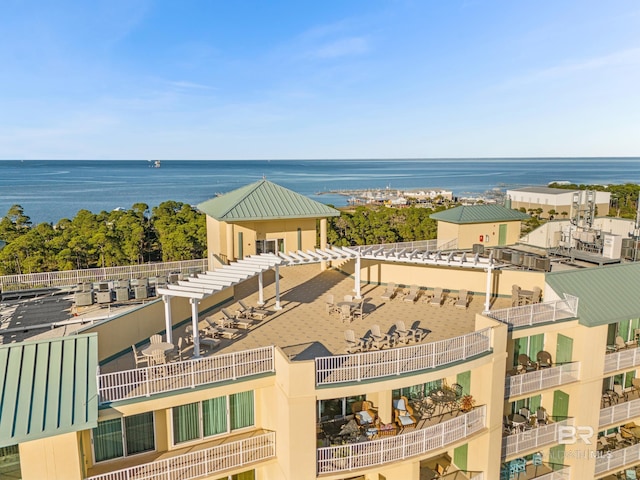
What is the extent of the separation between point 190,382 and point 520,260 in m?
16.2

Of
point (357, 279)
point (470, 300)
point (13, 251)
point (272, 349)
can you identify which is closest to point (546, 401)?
point (470, 300)

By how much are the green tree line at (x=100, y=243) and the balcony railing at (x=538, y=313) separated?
28.8 m

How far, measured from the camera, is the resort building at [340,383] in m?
11.6

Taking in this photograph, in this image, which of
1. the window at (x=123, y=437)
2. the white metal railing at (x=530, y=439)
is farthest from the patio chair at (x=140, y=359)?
the white metal railing at (x=530, y=439)

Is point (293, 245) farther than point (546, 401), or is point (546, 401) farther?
point (293, 245)

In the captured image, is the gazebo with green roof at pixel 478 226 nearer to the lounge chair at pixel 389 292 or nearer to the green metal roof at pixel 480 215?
the green metal roof at pixel 480 215

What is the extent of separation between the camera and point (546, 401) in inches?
725

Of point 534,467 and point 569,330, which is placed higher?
point 569,330

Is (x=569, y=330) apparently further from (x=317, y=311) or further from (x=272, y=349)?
(x=272, y=349)

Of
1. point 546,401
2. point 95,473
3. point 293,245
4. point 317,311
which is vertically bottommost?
point 546,401

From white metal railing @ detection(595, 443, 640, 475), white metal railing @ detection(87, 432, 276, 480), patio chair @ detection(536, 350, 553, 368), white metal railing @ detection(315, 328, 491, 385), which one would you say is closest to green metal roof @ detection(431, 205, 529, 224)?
patio chair @ detection(536, 350, 553, 368)

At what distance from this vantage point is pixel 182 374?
12.3m

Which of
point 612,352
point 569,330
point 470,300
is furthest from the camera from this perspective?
point 470,300

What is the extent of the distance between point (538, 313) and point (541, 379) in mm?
2342
